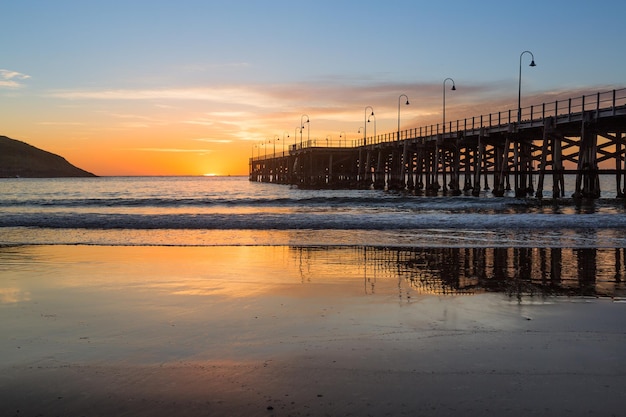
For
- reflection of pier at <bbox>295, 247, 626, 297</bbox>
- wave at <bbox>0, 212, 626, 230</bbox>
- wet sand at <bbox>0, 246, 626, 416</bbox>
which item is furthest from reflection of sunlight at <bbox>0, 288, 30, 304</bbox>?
wave at <bbox>0, 212, 626, 230</bbox>

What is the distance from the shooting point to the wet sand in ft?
13.6

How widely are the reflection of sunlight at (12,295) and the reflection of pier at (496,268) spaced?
4845 mm

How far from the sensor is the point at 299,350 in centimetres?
540

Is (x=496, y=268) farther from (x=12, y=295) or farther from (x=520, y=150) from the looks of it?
(x=520, y=150)

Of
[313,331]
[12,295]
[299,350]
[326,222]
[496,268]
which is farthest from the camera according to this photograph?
[326,222]

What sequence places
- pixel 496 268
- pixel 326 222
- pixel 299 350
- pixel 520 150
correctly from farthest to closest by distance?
pixel 520 150 < pixel 326 222 < pixel 496 268 < pixel 299 350

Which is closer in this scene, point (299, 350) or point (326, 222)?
point (299, 350)

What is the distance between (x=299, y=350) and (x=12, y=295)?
4.91 meters

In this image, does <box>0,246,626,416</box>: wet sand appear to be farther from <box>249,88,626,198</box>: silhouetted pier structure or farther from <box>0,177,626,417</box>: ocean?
<box>249,88,626,198</box>: silhouetted pier structure

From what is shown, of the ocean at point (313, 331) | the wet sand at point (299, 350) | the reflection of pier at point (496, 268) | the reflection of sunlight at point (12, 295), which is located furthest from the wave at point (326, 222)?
the reflection of sunlight at point (12, 295)

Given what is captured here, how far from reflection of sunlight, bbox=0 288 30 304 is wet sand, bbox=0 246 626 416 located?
42 mm

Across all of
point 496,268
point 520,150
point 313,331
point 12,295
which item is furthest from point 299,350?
point 520,150

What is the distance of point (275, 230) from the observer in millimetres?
20266

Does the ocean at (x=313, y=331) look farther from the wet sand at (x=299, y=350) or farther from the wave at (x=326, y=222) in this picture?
the wave at (x=326, y=222)
